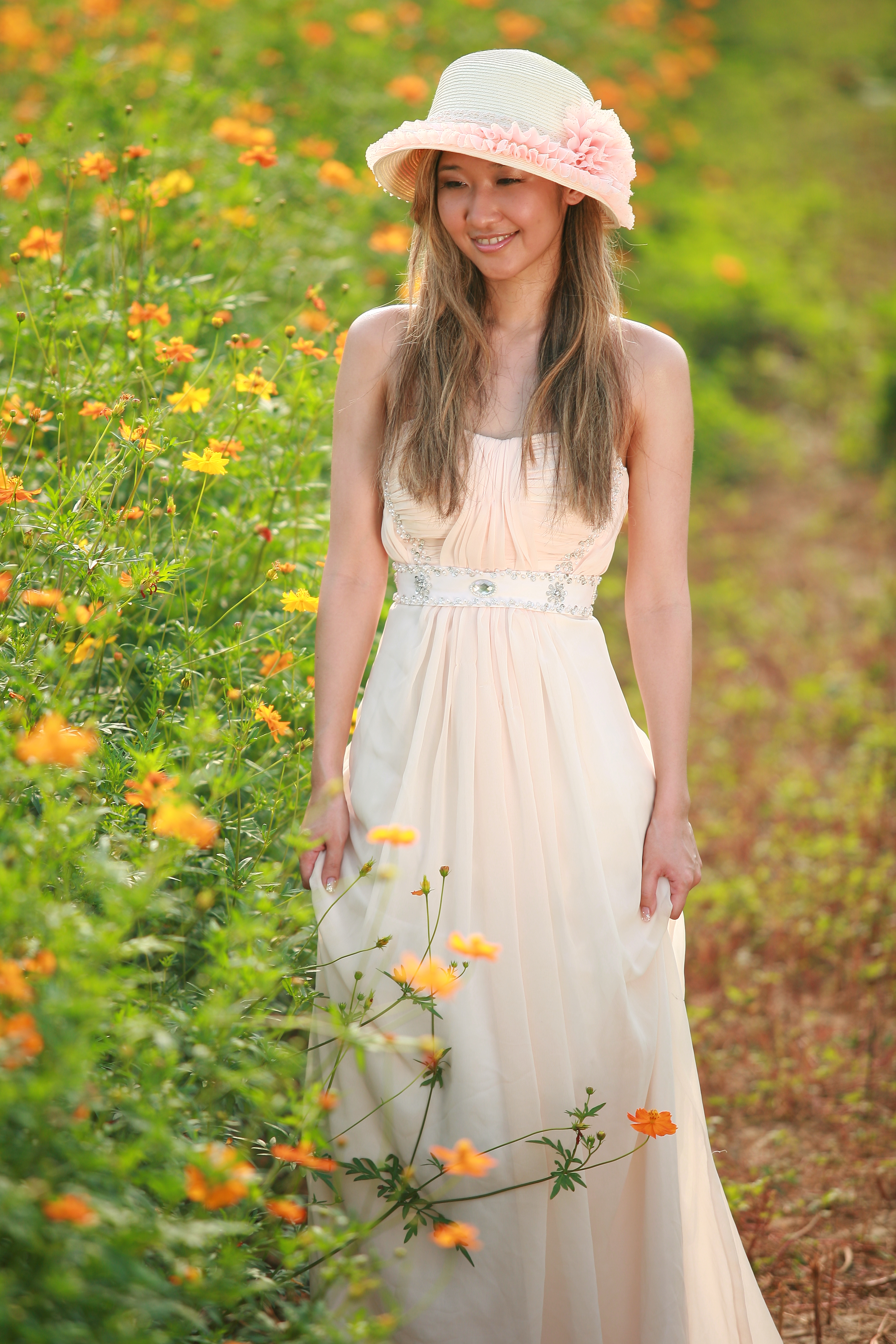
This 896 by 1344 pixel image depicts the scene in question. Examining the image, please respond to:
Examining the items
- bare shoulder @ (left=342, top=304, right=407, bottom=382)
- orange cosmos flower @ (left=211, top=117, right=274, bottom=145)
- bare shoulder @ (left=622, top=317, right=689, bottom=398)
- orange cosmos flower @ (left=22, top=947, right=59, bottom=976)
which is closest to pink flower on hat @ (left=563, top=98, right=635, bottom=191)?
bare shoulder @ (left=622, top=317, right=689, bottom=398)

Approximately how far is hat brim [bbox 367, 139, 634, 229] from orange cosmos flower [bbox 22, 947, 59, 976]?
1310 millimetres

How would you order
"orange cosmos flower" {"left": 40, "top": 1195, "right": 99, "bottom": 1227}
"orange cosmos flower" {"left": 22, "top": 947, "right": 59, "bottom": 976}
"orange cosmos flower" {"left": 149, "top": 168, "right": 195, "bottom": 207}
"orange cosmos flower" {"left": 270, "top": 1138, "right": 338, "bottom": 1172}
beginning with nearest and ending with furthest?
"orange cosmos flower" {"left": 40, "top": 1195, "right": 99, "bottom": 1227} < "orange cosmos flower" {"left": 22, "top": 947, "right": 59, "bottom": 976} < "orange cosmos flower" {"left": 270, "top": 1138, "right": 338, "bottom": 1172} < "orange cosmos flower" {"left": 149, "top": 168, "right": 195, "bottom": 207}

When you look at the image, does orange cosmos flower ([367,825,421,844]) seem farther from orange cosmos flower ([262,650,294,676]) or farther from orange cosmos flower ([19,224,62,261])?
orange cosmos flower ([19,224,62,261])

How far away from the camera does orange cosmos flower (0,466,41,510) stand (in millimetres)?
1646

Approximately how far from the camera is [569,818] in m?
1.79

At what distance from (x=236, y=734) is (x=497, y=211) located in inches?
36.3

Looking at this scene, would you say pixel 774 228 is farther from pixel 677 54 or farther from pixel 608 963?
pixel 608 963

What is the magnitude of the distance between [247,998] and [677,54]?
9546 millimetres

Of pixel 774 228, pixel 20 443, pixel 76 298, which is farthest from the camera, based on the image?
pixel 774 228

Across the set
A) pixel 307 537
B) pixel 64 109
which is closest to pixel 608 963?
pixel 307 537

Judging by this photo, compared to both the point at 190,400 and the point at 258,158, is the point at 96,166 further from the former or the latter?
the point at 190,400

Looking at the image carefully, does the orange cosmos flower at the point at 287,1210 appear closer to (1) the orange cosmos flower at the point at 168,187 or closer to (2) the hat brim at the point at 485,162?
(2) the hat brim at the point at 485,162

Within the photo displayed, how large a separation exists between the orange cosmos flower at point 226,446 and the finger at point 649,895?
0.98 meters

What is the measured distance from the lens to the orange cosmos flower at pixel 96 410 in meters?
1.82
